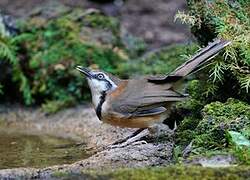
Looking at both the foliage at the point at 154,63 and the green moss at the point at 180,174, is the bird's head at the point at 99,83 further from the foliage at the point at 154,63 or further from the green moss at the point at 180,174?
the foliage at the point at 154,63

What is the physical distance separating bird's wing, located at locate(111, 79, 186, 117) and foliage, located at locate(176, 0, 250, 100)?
40 centimetres

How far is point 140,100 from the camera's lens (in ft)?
18.7

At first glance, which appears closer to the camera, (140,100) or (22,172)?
(22,172)

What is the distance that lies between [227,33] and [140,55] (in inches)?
177

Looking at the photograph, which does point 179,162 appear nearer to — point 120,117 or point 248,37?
point 120,117

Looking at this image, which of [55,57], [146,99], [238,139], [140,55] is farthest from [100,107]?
[140,55]

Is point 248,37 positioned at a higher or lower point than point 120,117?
higher

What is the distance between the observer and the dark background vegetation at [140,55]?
17.1 feet

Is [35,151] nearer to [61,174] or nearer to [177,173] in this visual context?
[61,174]

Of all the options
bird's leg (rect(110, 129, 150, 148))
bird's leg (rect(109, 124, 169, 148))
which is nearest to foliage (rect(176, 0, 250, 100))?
bird's leg (rect(109, 124, 169, 148))

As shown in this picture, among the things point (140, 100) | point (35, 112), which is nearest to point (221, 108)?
point (140, 100)

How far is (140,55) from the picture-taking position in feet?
33.3

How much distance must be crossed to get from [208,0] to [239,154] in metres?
2.26

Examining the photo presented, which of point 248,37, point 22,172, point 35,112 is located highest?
point 248,37
